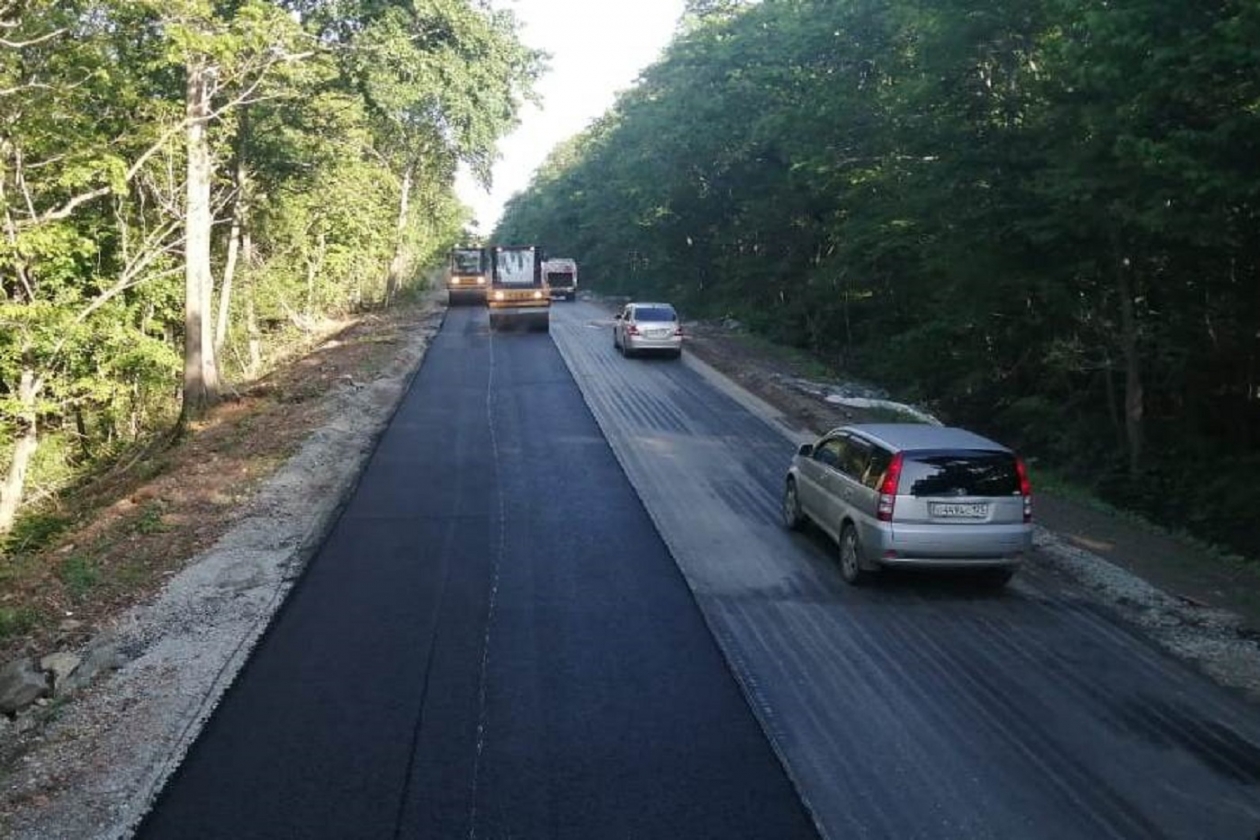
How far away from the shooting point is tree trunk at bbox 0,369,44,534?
19.1 metres

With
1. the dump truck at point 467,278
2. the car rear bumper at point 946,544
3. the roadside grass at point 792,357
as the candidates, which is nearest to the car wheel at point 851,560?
the car rear bumper at point 946,544

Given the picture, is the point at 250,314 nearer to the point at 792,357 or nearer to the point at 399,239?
the point at 792,357

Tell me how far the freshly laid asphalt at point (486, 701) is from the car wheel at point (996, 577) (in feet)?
11.1

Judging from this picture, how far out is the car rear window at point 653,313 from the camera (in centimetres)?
3041

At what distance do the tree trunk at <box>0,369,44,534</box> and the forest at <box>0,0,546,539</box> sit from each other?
0.18ft

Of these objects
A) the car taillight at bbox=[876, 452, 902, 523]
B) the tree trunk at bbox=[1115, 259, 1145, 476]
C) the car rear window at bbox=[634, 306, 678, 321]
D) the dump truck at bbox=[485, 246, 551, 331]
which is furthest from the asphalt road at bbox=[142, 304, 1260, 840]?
the dump truck at bbox=[485, 246, 551, 331]

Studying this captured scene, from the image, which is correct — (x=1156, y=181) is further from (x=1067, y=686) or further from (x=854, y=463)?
(x=1067, y=686)

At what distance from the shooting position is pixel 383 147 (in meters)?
51.2

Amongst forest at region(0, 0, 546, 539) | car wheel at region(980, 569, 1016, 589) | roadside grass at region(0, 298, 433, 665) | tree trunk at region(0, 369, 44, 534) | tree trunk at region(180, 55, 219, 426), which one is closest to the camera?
roadside grass at region(0, 298, 433, 665)

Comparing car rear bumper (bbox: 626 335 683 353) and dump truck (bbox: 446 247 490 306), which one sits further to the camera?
dump truck (bbox: 446 247 490 306)

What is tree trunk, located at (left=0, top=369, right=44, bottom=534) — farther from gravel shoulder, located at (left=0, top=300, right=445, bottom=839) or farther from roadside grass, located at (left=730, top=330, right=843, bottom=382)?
roadside grass, located at (left=730, top=330, right=843, bottom=382)

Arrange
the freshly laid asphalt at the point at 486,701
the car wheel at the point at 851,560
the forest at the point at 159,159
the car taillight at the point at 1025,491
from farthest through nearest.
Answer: the forest at the point at 159,159
the car wheel at the point at 851,560
the car taillight at the point at 1025,491
the freshly laid asphalt at the point at 486,701

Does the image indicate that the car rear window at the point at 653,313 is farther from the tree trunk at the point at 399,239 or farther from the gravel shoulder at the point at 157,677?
the tree trunk at the point at 399,239

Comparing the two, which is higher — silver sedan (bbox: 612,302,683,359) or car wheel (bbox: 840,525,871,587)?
silver sedan (bbox: 612,302,683,359)
